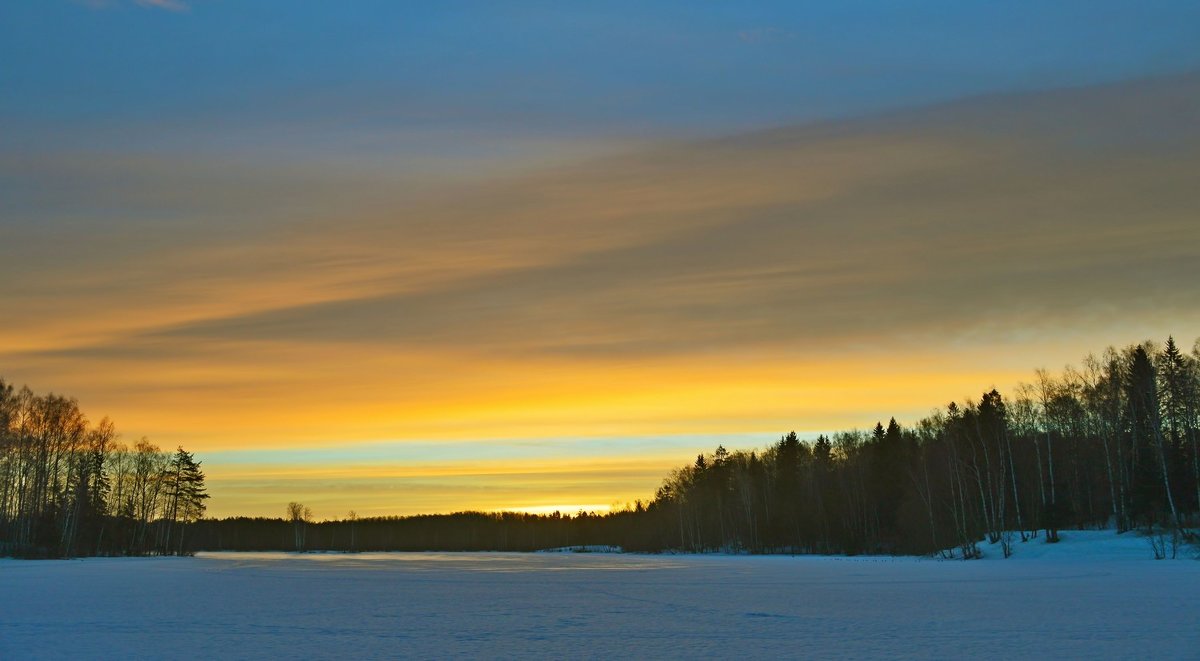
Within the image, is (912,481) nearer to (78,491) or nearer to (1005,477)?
(1005,477)

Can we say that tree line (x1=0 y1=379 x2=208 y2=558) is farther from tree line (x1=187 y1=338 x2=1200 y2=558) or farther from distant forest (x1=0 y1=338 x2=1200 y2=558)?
tree line (x1=187 y1=338 x2=1200 y2=558)

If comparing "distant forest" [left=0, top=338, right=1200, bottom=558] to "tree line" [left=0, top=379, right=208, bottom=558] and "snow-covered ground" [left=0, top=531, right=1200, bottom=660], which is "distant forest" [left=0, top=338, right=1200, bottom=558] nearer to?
"tree line" [left=0, top=379, right=208, bottom=558]

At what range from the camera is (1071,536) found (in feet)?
218

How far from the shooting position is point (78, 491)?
3620 inches

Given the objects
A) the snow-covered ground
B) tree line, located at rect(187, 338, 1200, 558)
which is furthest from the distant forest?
the snow-covered ground

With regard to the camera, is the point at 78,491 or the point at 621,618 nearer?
the point at 621,618

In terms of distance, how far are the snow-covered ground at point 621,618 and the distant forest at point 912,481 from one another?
25226 millimetres

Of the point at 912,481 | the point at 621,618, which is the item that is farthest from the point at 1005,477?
the point at 621,618

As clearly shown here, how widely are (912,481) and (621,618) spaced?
64.8 meters

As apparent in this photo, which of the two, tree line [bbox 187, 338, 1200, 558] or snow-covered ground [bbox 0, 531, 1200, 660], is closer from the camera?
snow-covered ground [bbox 0, 531, 1200, 660]

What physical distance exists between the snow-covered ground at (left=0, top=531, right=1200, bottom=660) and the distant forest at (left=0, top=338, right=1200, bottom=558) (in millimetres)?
25226

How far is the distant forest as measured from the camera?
6869cm

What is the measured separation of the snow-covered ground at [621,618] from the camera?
19.6 metres

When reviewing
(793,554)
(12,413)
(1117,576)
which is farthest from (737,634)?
(793,554)
